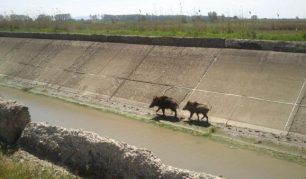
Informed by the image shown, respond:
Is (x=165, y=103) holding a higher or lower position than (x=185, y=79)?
lower

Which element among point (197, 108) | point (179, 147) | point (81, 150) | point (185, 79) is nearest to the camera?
point (81, 150)

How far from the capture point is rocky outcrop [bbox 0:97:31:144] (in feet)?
41.1

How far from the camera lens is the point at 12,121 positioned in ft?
41.1

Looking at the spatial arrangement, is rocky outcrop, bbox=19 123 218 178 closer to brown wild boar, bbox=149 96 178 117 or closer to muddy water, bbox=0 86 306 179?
muddy water, bbox=0 86 306 179

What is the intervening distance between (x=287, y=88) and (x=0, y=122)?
411 inches

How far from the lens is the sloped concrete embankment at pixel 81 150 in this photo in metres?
9.12

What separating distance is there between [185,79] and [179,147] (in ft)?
19.9

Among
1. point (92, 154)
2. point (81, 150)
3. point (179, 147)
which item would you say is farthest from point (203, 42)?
point (92, 154)

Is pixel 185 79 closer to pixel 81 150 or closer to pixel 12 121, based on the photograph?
pixel 12 121

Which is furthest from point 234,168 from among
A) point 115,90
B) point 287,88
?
A: point 115,90

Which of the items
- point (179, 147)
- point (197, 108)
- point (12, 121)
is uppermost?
point (12, 121)

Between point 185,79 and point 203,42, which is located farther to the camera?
point 203,42

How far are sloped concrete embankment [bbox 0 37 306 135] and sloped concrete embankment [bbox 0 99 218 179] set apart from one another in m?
6.83

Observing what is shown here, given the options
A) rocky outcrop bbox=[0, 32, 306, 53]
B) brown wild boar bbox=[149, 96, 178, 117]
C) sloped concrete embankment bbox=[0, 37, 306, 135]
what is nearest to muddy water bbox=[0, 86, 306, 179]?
brown wild boar bbox=[149, 96, 178, 117]
